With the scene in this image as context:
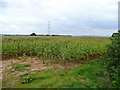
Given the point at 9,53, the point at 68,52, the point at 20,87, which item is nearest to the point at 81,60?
the point at 68,52

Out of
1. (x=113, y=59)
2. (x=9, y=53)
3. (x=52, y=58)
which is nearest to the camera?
(x=113, y=59)

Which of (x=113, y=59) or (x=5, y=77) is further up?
(x=113, y=59)

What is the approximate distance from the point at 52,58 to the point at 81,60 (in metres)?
1.46

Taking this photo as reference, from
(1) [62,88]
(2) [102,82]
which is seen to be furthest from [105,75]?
(1) [62,88]

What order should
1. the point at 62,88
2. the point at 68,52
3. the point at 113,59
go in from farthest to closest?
the point at 68,52 < the point at 113,59 < the point at 62,88

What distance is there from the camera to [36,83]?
10.0 feet

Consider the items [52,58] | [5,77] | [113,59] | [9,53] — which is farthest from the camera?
[9,53]

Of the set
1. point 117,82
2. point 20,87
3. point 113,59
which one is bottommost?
point 20,87

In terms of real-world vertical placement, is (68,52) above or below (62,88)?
above

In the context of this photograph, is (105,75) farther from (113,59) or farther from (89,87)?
→ (89,87)

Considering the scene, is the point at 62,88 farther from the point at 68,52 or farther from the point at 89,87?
the point at 68,52

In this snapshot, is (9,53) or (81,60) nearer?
(81,60)

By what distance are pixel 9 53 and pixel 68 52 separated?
3.30 meters

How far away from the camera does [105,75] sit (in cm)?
333
